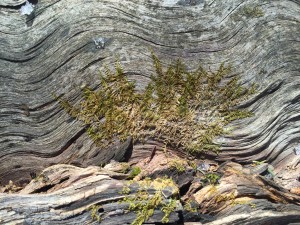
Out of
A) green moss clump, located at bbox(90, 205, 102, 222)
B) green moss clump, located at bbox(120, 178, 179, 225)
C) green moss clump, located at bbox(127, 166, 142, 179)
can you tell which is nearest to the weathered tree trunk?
green moss clump, located at bbox(127, 166, 142, 179)

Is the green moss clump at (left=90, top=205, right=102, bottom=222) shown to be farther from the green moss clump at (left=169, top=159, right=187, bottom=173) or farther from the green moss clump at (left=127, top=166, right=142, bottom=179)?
the green moss clump at (left=169, top=159, right=187, bottom=173)

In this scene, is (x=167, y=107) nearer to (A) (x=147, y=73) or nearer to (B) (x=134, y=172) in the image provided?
(A) (x=147, y=73)

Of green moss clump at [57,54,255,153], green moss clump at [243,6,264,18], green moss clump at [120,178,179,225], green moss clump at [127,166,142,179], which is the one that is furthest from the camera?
green moss clump at [243,6,264,18]

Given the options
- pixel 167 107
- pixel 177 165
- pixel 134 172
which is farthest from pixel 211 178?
pixel 167 107

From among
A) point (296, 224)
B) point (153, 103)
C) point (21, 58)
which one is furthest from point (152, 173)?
point (21, 58)

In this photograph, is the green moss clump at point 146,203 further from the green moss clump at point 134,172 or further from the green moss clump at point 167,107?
the green moss clump at point 167,107

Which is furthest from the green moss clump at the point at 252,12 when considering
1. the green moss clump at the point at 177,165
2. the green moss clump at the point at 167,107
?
the green moss clump at the point at 177,165
